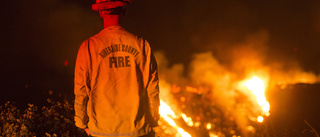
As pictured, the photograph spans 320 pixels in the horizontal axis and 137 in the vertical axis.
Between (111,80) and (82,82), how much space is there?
257mm

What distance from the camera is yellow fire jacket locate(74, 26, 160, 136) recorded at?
249 centimetres

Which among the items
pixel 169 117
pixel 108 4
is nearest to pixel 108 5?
pixel 108 4

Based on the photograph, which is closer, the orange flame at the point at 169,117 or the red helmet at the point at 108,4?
the red helmet at the point at 108,4

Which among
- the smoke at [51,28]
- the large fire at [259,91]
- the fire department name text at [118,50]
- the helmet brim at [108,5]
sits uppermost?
the smoke at [51,28]

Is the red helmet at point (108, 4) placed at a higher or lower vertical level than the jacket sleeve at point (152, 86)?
higher

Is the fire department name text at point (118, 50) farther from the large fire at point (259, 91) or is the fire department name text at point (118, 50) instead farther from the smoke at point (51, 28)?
the smoke at point (51, 28)

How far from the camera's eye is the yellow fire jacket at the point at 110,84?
8.17ft

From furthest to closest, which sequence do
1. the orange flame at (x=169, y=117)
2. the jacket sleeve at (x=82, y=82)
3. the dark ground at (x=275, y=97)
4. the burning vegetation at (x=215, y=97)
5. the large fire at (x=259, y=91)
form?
the dark ground at (x=275, y=97) < the large fire at (x=259, y=91) < the burning vegetation at (x=215, y=97) < the orange flame at (x=169, y=117) < the jacket sleeve at (x=82, y=82)

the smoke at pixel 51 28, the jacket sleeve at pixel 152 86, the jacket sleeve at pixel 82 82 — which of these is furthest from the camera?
the smoke at pixel 51 28

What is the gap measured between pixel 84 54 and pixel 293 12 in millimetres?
7390

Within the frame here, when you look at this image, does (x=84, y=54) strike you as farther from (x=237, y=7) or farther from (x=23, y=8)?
(x=237, y=7)

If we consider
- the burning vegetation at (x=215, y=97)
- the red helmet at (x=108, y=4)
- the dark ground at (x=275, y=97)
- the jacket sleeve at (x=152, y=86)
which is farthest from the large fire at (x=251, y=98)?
the red helmet at (x=108, y=4)

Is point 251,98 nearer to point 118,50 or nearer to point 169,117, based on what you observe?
point 169,117

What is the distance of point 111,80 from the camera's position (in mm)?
2486
